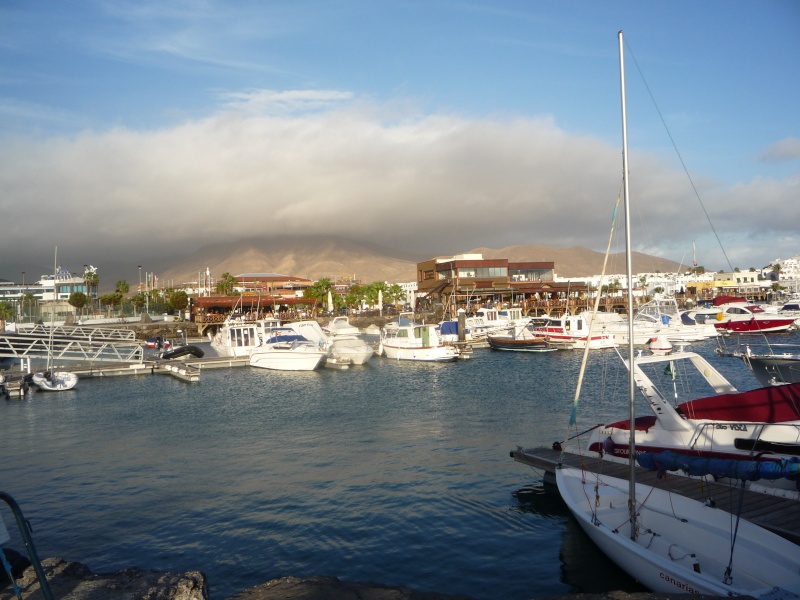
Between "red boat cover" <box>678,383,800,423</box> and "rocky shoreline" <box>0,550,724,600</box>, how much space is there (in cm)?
904

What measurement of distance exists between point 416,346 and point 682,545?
46357 mm

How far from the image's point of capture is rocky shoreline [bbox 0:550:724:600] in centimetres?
1130

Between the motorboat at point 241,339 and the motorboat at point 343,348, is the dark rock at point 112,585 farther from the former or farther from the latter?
the motorboat at point 241,339

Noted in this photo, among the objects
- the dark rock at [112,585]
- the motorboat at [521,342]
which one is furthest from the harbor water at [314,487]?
the motorboat at [521,342]

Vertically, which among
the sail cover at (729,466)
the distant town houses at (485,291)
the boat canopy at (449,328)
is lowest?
the sail cover at (729,466)

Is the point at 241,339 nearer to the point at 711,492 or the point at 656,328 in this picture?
the point at 656,328

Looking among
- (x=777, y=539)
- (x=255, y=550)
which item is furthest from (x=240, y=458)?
(x=777, y=539)

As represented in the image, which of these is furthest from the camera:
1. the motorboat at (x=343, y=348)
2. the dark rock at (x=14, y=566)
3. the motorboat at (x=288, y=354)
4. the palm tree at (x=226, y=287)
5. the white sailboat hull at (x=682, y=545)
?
the palm tree at (x=226, y=287)

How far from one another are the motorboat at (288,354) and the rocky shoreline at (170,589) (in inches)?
1556

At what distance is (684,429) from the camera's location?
17.5 m

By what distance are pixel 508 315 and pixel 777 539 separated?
2947 inches

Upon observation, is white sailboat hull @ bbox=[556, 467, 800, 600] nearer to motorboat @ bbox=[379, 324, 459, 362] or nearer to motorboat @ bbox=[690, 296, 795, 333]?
motorboat @ bbox=[379, 324, 459, 362]

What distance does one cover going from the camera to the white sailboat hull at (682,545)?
11039mm

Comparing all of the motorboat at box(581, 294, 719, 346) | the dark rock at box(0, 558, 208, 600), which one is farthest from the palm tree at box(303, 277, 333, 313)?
the dark rock at box(0, 558, 208, 600)
